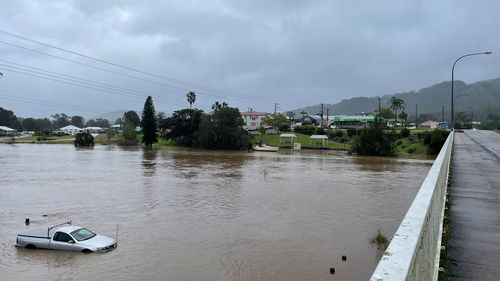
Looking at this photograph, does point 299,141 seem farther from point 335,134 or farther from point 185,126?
point 185,126

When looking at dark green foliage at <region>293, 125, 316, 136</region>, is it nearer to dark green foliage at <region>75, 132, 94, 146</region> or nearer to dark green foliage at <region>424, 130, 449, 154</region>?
dark green foliage at <region>424, 130, 449, 154</region>

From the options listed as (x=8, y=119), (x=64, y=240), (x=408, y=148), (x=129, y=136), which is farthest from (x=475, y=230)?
(x=8, y=119)

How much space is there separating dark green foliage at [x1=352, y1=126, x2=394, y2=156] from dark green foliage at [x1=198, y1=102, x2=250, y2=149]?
82.3 feet

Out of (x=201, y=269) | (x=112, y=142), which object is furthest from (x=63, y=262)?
(x=112, y=142)

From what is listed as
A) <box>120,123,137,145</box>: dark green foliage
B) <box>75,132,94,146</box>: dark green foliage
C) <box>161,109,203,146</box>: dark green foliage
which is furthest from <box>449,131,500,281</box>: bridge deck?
<box>120,123,137,145</box>: dark green foliage

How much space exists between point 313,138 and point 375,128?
27.7m

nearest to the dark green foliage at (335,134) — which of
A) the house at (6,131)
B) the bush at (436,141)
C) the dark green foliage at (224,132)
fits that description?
the dark green foliage at (224,132)

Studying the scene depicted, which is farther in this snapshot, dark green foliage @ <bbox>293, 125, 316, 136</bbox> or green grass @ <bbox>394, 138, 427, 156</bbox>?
dark green foliage @ <bbox>293, 125, 316, 136</bbox>

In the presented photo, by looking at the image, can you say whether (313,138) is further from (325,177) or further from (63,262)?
(63,262)

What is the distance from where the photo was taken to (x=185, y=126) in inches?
4193

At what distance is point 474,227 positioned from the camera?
345 inches

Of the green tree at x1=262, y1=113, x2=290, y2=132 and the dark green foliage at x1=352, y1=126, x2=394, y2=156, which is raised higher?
the green tree at x1=262, y1=113, x2=290, y2=132

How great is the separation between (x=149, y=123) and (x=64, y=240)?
281 feet

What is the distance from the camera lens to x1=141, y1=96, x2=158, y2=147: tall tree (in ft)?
343
